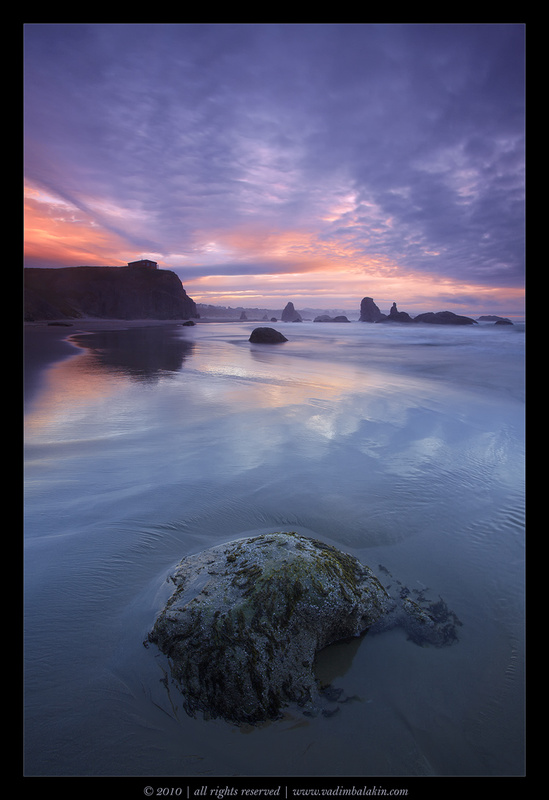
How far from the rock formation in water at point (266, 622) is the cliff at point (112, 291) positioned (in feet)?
249

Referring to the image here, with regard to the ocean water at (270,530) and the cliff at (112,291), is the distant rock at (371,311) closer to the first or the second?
the cliff at (112,291)

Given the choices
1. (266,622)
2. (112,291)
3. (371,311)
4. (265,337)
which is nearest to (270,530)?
(266,622)

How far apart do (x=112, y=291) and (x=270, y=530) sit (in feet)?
280

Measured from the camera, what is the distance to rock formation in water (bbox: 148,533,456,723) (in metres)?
1.87

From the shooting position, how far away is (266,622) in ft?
6.58

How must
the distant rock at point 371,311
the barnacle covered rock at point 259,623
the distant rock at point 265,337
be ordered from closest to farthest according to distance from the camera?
the barnacle covered rock at point 259,623, the distant rock at point 265,337, the distant rock at point 371,311

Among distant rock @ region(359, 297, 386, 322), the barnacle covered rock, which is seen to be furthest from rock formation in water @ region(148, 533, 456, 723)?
distant rock @ region(359, 297, 386, 322)

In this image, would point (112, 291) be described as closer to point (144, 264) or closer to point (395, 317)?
point (144, 264)

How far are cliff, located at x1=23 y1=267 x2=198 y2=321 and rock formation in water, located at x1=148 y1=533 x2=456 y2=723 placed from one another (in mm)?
75853

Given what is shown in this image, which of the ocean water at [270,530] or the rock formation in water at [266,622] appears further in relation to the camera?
the rock formation in water at [266,622]

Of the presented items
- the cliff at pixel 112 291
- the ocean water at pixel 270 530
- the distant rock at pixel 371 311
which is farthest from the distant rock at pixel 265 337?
the distant rock at pixel 371 311

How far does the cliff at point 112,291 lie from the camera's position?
71.4 meters

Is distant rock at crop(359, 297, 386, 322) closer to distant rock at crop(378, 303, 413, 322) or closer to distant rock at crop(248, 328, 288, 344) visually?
distant rock at crop(378, 303, 413, 322)
